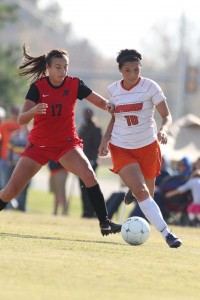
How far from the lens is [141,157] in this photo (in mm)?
11336

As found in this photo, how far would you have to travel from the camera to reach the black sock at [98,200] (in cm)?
1163

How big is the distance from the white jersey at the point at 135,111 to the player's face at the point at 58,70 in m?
0.57

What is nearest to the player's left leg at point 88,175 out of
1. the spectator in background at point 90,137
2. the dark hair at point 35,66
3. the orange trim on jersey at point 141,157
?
the orange trim on jersey at point 141,157

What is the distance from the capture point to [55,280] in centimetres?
809

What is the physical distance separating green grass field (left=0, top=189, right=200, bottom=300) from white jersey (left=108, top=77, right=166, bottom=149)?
1179 mm

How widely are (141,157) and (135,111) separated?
20.8 inches

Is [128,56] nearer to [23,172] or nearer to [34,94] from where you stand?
[34,94]

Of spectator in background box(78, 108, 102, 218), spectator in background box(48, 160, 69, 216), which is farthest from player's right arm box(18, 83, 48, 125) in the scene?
spectator in background box(48, 160, 69, 216)

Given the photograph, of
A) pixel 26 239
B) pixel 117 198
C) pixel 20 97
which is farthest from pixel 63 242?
pixel 20 97

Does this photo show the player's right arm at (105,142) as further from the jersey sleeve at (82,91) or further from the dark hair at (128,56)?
the dark hair at (128,56)

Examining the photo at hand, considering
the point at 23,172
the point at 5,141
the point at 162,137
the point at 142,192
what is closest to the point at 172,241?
the point at 142,192

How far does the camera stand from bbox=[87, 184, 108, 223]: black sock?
11633 mm

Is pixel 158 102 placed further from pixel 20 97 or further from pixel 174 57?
pixel 174 57

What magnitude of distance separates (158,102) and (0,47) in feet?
106
